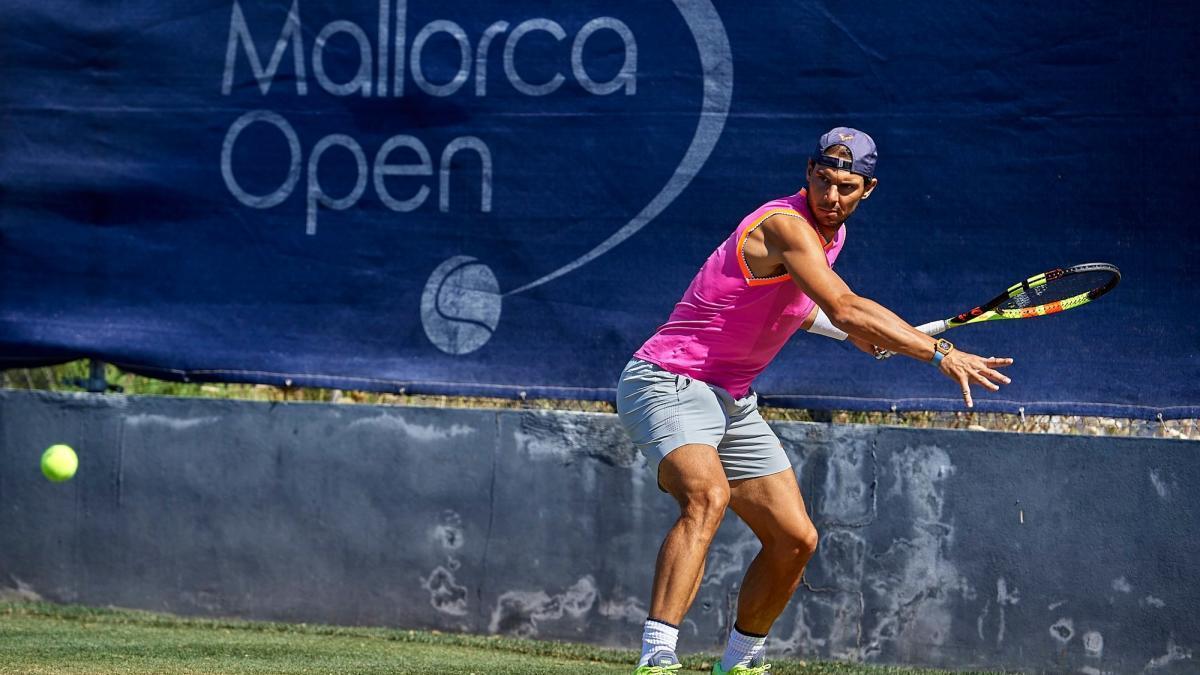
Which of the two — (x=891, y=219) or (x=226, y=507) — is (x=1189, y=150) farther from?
(x=226, y=507)

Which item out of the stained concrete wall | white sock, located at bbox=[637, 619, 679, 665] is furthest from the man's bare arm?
the stained concrete wall

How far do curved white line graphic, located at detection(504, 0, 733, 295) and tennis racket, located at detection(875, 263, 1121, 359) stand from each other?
1.68 metres

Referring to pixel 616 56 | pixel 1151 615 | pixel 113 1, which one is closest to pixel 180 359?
pixel 113 1

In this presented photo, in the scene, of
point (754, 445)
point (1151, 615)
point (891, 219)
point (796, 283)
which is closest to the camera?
point (796, 283)

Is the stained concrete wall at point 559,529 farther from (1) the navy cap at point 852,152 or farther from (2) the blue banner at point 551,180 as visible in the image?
(1) the navy cap at point 852,152

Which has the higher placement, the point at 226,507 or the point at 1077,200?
the point at 1077,200

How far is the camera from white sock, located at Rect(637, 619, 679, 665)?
15.2 ft

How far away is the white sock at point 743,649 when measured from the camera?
5.11 metres

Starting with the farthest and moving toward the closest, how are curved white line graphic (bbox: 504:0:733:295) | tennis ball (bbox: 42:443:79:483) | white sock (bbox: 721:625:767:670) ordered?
tennis ball (bbox: 42:443:79:483)
curved white line graphic (bbox: 504:0:733:295)
white sock (bbox: 721:625:767:670)

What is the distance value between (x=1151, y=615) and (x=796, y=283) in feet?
7.36

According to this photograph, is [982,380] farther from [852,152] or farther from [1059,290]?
[1059,290]

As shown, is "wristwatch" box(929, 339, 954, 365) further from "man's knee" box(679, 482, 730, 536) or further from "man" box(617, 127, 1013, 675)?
"man's knee" box(679, 482, 730, 536)

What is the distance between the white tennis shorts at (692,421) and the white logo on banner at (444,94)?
170cm

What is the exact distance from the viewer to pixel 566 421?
21.6 ft
